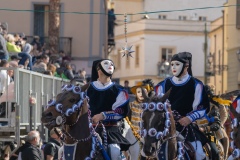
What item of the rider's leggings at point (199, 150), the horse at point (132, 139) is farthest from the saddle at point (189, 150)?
the horse at point (132, 139)

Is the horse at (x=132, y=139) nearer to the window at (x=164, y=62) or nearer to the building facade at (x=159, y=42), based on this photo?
the window at (x=164, y=62)

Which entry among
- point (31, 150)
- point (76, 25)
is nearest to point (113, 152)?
point (31, 150)

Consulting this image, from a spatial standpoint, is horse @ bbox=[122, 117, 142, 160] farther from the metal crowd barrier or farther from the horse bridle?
the horse bridle

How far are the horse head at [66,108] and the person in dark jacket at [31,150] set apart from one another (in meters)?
4.14

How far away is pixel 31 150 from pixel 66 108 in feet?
14.9

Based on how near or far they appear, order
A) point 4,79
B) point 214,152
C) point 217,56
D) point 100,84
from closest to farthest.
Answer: point 100,84 → point 214,152 → point 4,79 → point 217,56

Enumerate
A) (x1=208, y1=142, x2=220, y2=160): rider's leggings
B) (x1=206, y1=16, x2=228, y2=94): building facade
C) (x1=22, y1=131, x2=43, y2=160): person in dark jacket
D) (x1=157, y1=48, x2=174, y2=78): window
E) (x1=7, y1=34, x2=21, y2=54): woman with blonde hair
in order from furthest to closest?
(x1=157, y1=48, x2=174, y2=78): window < (x1=206, y1=16, x2=228, y2=94): building facade < (x1=7, y1=34, x2=21, y2=54): woman with blonde hair < (x1=22, y1=131, x2=43, y2=160): person in dark jacket < (x1=208, y1=142, x2=220, y2=160): rider's leggings

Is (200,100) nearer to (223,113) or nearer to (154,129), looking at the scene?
(154,129)

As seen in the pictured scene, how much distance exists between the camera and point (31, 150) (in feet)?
57.4

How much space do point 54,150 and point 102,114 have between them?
3733 mm

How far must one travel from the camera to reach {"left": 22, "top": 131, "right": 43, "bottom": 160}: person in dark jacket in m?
17.4

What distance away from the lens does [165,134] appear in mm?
13648

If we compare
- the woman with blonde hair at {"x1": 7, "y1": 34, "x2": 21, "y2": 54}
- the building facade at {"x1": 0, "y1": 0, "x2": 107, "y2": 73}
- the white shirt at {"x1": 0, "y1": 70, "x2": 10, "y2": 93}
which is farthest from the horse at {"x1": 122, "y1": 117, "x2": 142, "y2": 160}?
the building facade at {"x1": 0, "y1": 0, "x2": 107, "y2": 73}

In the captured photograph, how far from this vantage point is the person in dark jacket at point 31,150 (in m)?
17.4
